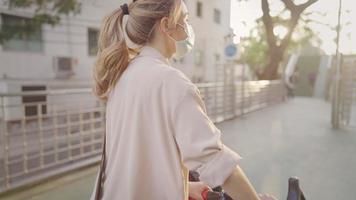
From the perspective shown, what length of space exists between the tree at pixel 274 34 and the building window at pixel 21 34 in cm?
741

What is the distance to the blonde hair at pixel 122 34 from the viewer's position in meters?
0.87

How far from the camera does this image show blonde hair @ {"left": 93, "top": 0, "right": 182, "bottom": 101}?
866 mm

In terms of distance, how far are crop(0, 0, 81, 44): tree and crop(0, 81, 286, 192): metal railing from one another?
4.41 ft

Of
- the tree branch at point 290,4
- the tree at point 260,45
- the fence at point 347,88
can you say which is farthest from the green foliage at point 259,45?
the fence at point 347,88

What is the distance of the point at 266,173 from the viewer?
330cm

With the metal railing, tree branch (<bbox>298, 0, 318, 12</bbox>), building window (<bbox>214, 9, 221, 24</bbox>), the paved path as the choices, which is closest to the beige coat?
the paved path

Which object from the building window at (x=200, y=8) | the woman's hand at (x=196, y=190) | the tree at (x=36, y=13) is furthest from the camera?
the building window at (x=200, y=8)

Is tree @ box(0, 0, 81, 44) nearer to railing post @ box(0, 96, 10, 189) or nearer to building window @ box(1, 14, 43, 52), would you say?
building window @ box(1, 14, 43, 52)

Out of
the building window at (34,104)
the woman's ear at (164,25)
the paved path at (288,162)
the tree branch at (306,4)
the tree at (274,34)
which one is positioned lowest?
the paved path at (288,162)

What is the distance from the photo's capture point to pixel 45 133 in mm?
3578

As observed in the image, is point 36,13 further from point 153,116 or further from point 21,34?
point 153,116

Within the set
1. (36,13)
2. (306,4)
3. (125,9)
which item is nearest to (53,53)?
(36,13)

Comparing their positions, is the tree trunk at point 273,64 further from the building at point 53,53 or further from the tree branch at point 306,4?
the building at point 53,53

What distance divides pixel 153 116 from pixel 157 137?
59mm
